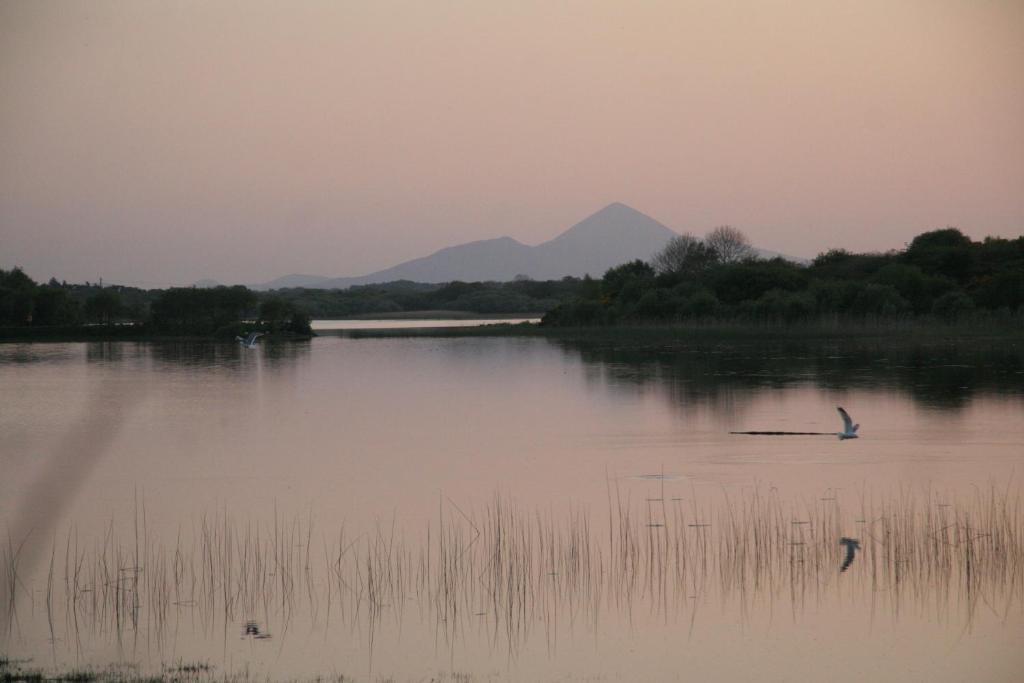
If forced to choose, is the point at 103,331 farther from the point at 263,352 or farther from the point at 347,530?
the point at 347,530

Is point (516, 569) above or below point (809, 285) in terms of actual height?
below

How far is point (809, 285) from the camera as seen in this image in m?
53.9

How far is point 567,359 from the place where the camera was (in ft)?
130

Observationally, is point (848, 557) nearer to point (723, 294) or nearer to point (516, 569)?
point (516, 569)

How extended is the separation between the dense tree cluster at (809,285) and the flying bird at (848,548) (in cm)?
3588

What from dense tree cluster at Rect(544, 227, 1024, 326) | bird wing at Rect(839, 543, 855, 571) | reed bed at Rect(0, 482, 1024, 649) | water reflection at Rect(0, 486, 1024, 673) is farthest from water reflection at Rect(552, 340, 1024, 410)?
bird wing at Rect(839, 543, 855, 571)

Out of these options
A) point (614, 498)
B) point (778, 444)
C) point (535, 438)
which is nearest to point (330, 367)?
point (535, 438)

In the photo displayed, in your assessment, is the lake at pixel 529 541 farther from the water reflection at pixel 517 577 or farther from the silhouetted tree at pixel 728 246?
the silhouetted tree at pixel 728 246

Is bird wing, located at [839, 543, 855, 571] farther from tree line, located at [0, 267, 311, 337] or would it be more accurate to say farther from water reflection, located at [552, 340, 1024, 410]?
tree line, located at [0, 267, 311, 337]

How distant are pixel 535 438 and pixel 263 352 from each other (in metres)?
34.3

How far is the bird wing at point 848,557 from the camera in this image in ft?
28.2

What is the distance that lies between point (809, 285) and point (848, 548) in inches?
1821

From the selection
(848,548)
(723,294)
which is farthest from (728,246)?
(848,548)

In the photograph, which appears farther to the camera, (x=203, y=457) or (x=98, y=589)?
(x=203, y=457)
